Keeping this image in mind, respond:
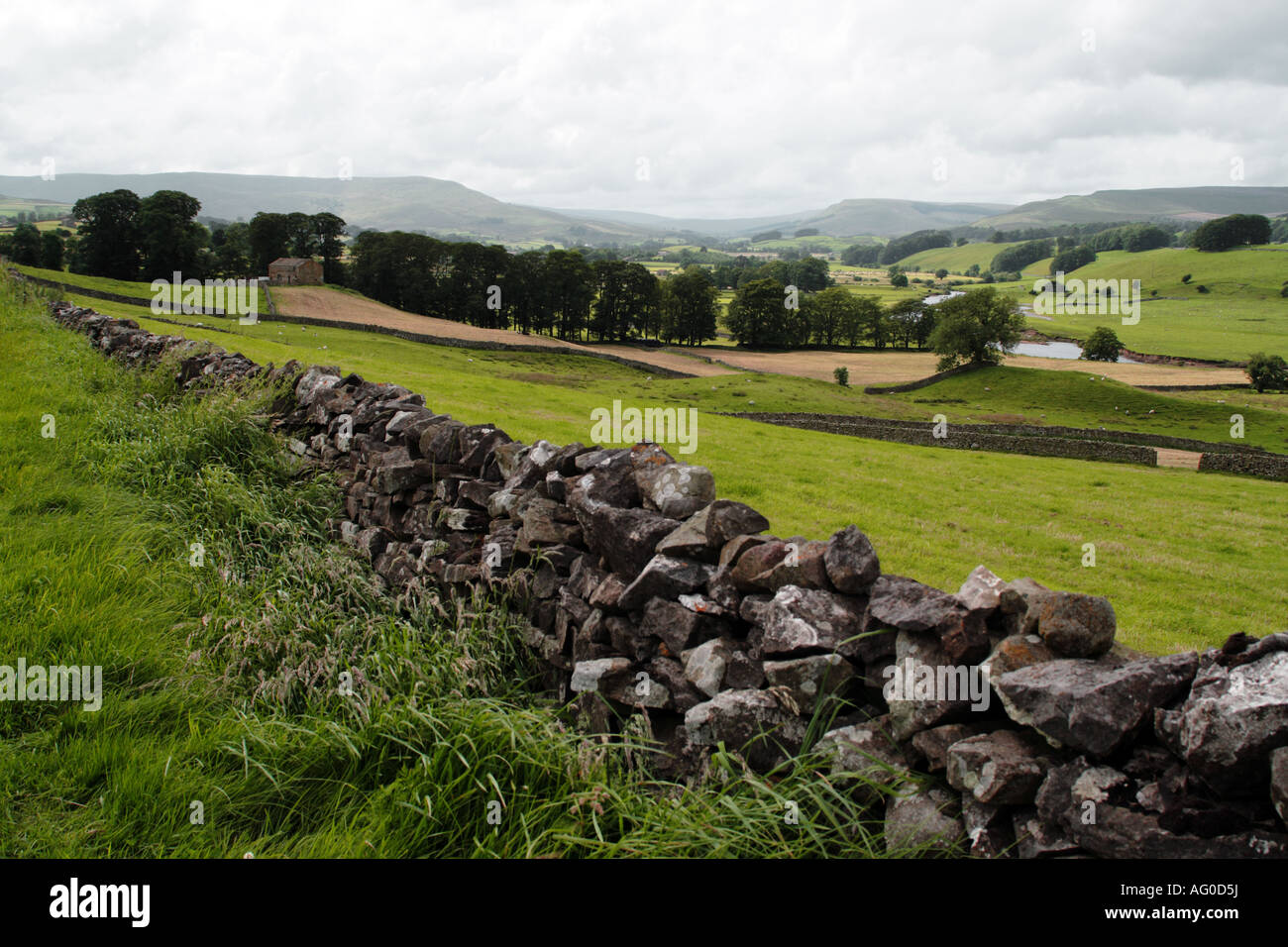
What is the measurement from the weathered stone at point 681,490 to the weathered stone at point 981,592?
79.4 inches

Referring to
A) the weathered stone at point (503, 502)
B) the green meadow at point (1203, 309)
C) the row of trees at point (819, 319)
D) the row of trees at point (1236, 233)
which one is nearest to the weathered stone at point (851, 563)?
the weathered stone at point (503, 502)

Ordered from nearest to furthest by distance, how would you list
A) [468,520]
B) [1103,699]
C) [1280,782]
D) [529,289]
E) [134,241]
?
[1280,782] → [1103,699] → [468,520] → [134,241] → [529,289]

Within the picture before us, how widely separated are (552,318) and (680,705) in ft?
330

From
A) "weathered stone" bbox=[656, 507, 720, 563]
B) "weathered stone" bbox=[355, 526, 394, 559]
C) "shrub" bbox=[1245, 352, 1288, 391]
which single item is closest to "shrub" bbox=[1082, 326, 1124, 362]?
"shrub" bbox=[1245, 352, 1288, 391]

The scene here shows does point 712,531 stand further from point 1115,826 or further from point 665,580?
point 1115,826

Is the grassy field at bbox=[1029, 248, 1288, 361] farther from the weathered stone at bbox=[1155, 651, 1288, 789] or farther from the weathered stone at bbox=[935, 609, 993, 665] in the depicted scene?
the weathered stone at bbox=[1155, 651, 1288, 789]

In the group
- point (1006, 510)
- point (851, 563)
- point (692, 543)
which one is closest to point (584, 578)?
point (692, 543)

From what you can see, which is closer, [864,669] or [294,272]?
[864,669]

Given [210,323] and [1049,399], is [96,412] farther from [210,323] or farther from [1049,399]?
[1049,399]

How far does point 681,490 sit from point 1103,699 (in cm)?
302

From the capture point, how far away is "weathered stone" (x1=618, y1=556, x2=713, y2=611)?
4.54 metres

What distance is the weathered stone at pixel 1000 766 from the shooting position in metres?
2.79

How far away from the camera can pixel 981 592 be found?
11.3ft
